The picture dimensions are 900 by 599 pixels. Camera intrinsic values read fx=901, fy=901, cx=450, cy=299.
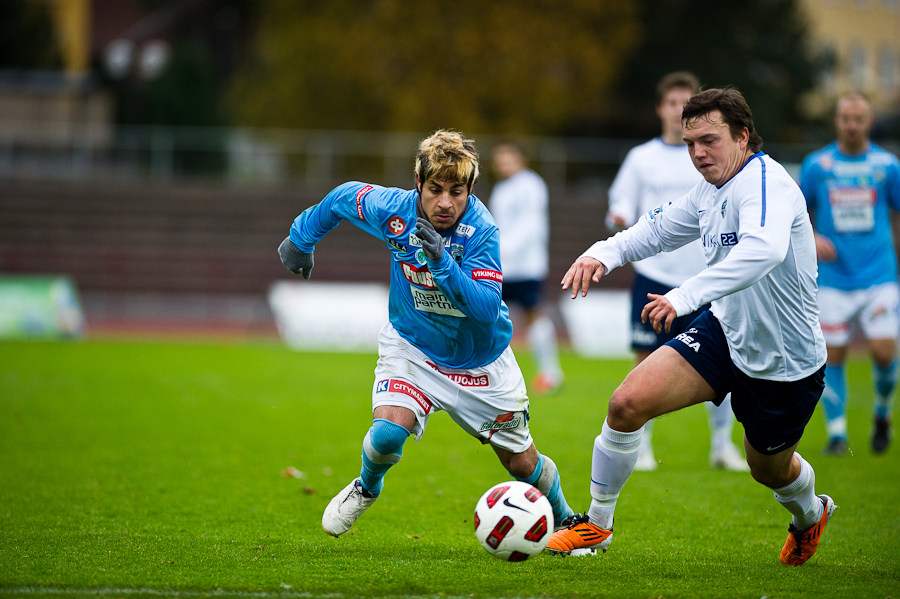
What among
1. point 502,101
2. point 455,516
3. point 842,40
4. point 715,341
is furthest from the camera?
point 842,40

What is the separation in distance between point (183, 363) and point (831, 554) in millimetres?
10818

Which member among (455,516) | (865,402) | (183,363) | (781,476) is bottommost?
(183,363)

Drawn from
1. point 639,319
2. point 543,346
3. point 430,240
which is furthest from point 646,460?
point 543,346

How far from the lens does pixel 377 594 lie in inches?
155

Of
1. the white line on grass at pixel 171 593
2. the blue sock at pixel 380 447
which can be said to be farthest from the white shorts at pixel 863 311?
the white line on grass at pixel 171 593

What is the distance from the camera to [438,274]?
403 cm

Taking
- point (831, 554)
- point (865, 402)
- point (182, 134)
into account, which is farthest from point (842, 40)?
point (831, 554)

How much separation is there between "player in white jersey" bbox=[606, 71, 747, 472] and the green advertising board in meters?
13.2

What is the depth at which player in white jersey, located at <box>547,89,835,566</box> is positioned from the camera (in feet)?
13.5

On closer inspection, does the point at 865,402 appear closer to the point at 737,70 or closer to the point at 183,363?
the point at 183,363

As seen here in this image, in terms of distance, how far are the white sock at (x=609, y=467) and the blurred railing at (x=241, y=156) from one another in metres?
18.8

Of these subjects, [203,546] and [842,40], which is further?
[842,40]

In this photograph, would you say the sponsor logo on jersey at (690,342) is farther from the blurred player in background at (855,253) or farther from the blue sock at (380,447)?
the blurred player in background at (855,253)

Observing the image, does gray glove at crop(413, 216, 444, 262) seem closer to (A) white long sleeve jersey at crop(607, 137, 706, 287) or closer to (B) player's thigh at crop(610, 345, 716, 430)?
(B) player's thigh at crop(610, 345, 716, 430)
